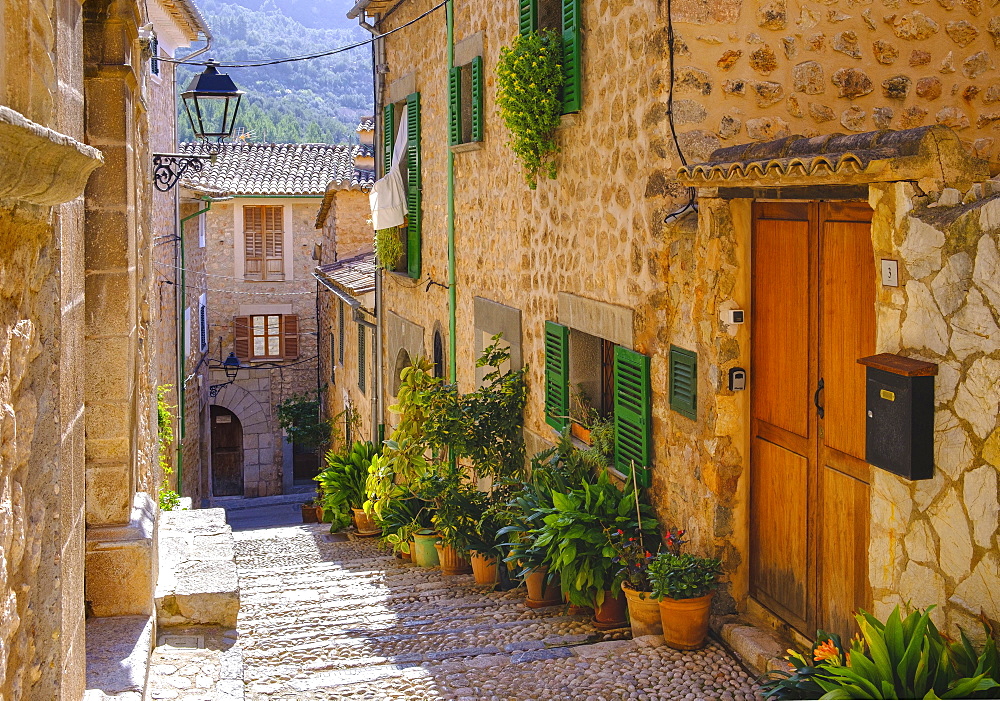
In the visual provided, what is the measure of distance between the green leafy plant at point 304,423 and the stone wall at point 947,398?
2063cm

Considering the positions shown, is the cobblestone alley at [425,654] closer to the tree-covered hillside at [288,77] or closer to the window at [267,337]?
the window at [267,337]

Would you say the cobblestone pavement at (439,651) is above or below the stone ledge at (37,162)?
below

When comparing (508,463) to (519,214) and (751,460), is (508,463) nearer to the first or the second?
(519,214)

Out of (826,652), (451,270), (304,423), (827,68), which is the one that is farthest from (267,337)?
(826,652)

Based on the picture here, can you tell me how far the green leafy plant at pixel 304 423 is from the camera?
24375 millimetres

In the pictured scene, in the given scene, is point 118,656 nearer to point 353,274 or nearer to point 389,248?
point 389,248

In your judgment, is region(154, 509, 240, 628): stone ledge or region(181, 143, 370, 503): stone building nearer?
region(154, 509, 240, 628): stone ledge

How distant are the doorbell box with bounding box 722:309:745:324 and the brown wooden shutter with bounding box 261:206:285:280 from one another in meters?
21.8

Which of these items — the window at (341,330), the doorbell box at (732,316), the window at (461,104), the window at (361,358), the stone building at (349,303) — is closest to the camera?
the doorbell box at (732,316)

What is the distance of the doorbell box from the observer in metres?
5.66

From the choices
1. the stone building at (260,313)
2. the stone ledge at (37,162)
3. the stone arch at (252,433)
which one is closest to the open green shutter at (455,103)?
the stone ledge at (37,162)

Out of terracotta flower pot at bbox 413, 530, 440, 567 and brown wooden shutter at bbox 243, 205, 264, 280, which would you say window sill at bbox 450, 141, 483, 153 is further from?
brown wooden shutter at bbox 243, 205, 264, 280

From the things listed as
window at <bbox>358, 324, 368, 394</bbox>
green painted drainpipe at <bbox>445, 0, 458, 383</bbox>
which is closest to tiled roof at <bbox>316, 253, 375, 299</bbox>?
window at <bbox>358, 324, 368, 394</bbox>

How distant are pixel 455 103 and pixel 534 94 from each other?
3273 mm
